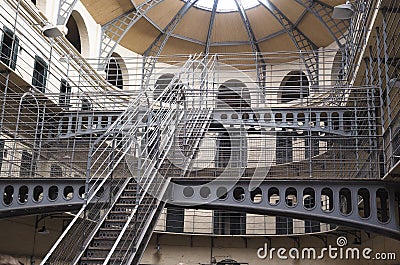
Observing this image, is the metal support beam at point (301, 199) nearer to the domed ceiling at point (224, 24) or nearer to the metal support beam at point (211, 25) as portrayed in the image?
the domed ceiling at point (224, 24)

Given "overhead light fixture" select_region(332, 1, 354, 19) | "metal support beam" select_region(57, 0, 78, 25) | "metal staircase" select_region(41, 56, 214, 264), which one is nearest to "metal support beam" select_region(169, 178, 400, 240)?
"metal staircase" select_region(41, 56, 214, 264)

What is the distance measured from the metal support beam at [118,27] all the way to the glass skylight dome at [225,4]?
1.32m

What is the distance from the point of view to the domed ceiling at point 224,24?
37.8 feet

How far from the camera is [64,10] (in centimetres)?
981

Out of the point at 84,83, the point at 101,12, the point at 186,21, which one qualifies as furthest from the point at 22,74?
the point at 186,21

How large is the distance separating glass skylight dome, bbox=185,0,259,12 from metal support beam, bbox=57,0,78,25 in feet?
12.3

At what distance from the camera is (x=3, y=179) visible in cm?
621

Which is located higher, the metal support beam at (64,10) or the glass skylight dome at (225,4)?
the glass skylight dome at (225,4)

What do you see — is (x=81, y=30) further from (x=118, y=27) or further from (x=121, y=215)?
(x=121, y=215)

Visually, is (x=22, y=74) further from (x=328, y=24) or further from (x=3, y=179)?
(x=328, y=24)

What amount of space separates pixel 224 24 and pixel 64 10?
457cm

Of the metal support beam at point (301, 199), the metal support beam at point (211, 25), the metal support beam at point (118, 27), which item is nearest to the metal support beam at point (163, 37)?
the metal support beam at point (211, 25)

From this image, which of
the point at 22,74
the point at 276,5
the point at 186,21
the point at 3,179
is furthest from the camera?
the point at 186,21

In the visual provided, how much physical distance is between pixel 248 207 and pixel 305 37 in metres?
7.44
